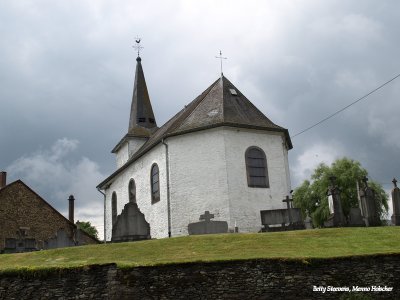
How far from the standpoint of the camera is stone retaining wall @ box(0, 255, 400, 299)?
12234 mm

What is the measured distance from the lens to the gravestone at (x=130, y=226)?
1970cm

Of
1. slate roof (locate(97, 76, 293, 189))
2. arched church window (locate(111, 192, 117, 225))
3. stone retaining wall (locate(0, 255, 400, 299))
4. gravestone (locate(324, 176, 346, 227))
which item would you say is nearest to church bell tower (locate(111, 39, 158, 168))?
arched church window (locate(111, 192, 117, 225))

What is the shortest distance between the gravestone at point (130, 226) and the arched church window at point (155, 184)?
19.2 ft

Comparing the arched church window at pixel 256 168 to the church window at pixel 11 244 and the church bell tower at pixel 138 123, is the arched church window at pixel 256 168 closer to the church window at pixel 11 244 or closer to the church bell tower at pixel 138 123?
the church window at pixel 11 244

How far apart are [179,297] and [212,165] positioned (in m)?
12.3

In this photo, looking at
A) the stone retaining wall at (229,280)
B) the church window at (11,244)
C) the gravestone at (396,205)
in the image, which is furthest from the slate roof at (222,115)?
the stone retaining wall at (229,280)

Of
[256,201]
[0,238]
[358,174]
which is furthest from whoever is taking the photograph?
[358,174]

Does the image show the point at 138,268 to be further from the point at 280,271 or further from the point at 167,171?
the point at 167,171

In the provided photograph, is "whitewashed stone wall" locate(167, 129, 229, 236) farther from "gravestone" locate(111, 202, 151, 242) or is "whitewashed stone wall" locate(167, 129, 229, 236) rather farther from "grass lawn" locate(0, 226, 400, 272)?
"grass lawn" locate(0, 226, 400, 272)

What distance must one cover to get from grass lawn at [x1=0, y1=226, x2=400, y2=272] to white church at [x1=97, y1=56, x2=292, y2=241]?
268 inches

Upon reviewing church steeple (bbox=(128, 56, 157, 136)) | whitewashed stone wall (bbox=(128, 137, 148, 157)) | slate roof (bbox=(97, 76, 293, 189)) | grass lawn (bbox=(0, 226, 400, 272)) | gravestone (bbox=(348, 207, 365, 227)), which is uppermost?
church steeple (bbox=(128, 56, 157, 136))

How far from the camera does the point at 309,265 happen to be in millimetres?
12523

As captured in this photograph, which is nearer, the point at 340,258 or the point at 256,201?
the point at 340,258

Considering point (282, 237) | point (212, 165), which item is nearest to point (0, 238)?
point (212, 165)
